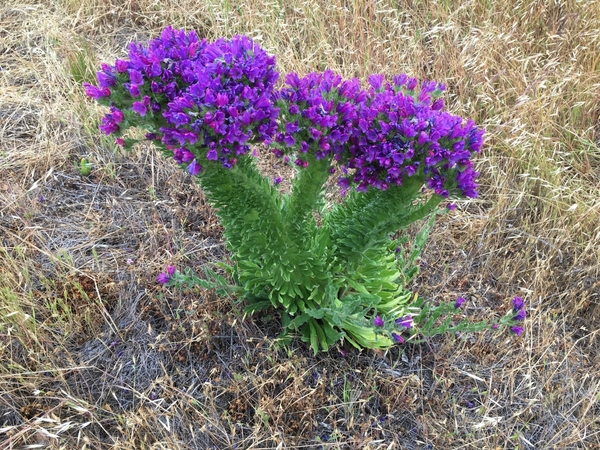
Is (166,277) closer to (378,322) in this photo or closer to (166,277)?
(166,277)

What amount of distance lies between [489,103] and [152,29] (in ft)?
10.4

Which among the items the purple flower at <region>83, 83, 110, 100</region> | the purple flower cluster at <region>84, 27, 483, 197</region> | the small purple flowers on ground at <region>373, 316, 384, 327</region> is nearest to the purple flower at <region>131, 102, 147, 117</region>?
the purple flower cluster at <region>84, 27, 483, 197</region>

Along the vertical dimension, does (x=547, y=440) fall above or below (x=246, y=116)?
below

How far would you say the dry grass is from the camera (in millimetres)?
2477

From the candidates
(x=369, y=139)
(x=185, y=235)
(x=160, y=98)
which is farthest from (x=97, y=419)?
(x=369, y=139)

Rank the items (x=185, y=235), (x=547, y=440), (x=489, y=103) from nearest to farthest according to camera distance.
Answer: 1. (x=547, y=440)
2. (x=185, y=235)
3. (x=489, y=103)

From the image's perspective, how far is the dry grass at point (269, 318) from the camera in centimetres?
248

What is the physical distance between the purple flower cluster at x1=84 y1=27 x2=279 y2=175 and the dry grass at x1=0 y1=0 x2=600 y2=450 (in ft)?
3.74

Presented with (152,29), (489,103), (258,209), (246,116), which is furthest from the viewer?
(152,29)

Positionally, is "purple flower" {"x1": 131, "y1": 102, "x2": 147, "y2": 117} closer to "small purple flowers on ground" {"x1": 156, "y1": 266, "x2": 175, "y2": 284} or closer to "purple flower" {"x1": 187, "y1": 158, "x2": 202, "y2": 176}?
"purple flower" {"x1": 187, "y1": 158, "x2": 202, "y2": 176}

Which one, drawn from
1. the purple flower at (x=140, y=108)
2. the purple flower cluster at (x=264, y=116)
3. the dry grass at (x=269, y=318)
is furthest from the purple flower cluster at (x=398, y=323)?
the purple flower at (x=140, y=108)

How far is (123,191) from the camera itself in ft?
11.7

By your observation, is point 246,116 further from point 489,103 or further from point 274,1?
point 274,1

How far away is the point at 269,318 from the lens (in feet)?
9.12
